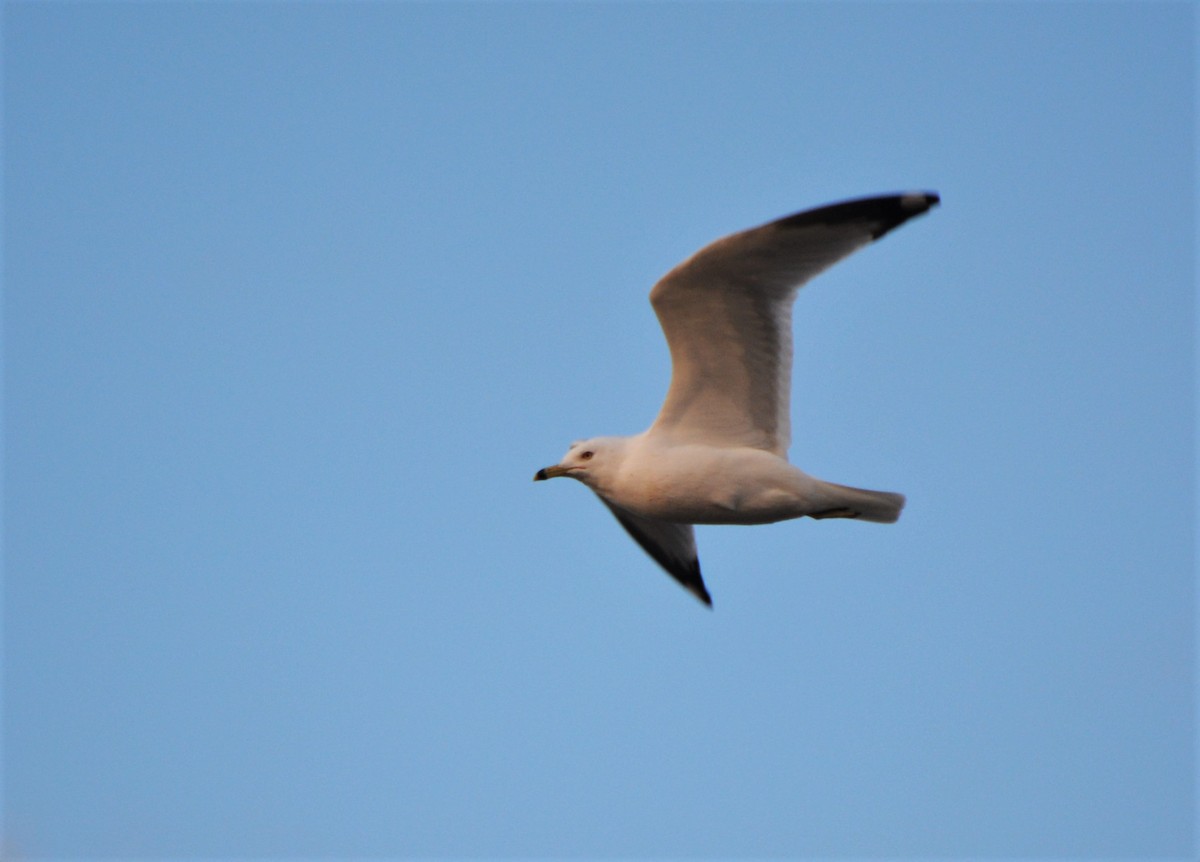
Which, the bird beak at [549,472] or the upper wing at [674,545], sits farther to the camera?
the upper wing at [674,545]

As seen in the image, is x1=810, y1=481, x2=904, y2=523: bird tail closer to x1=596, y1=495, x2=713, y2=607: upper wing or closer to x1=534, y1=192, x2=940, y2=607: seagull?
x1=534, y1=192, x2=940, y2=607: seagull

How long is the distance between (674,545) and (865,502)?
8.02 feet

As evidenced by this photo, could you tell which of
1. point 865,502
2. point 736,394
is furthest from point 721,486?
point 865,502

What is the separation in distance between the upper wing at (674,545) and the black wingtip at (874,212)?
3335 millimetres

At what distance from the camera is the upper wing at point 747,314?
331 inches

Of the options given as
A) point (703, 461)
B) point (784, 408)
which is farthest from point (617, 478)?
point (784, 408)

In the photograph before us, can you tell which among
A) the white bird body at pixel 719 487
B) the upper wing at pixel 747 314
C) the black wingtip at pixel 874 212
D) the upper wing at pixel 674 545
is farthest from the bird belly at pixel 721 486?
the upper wing at pixel 674 545

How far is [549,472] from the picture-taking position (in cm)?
959

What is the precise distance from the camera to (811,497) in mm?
8859

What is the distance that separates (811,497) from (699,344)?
1.16 meters

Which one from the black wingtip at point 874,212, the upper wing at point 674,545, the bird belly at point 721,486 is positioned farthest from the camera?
the upper wing at point 674,545

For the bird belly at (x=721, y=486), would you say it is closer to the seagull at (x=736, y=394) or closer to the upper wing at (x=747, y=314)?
the seagull at (x=736, y=394)

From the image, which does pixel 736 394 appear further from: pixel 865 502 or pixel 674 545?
pixel 674 545

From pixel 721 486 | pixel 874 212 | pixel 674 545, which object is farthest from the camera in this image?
pixel 674 545
